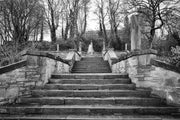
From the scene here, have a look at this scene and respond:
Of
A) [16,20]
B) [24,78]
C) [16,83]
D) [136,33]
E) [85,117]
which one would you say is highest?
[16,20]

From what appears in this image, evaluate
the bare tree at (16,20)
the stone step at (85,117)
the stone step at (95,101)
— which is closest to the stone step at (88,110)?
the stone step at (85,117)

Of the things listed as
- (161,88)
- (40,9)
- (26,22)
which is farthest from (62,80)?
(40,9)

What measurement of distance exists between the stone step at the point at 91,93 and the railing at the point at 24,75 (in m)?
0.36

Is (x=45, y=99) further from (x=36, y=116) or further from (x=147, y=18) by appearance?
(x=147, y=18)

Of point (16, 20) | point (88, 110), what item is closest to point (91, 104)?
point (88, 110)

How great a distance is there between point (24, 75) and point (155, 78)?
12.9 ft

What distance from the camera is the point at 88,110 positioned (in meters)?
2.82

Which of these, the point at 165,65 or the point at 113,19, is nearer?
the point at 165,65

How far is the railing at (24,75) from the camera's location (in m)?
3.09

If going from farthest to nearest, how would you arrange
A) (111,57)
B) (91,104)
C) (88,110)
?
(111,57) < (91,104) < (88,110)

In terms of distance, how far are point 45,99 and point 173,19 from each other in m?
12.2

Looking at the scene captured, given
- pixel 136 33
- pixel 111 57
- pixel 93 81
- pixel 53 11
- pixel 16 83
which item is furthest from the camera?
pixel 53 11

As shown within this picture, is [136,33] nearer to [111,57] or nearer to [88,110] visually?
[88,110]

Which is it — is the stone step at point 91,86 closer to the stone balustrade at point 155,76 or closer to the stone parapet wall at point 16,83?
the stone balustrade at point 155,76
